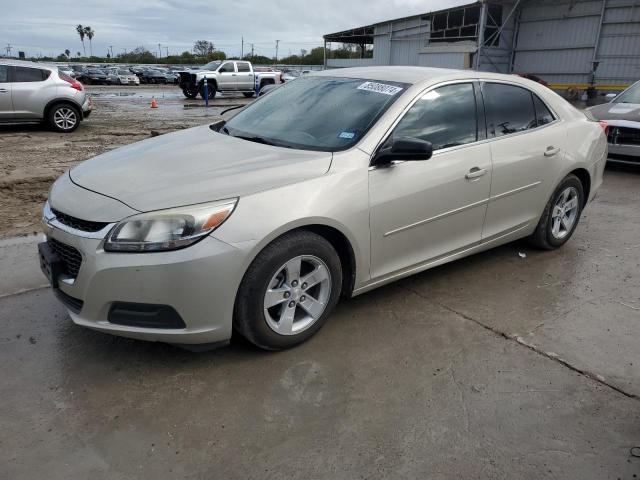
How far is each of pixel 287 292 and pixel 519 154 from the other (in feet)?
7.37

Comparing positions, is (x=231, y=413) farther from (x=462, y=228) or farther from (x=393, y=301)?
(x=462, y=228)

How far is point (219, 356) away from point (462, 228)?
193cm

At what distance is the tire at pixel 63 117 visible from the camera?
38.9 ft

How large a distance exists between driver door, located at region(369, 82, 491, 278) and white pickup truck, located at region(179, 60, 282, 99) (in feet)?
76.0

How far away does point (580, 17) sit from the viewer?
2206 centimetres

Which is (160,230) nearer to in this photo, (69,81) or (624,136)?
(624,136)

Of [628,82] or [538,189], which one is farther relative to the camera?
[628,82]

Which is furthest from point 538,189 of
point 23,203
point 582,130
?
point 23,203

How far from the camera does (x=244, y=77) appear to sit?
26.9 meters

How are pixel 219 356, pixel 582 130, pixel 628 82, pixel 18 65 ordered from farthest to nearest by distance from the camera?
pixel 628 82
pixel 18 65
pixel 582 130
pixel 219 356

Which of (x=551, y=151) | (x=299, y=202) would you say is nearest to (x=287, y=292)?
(x=299, y=202)

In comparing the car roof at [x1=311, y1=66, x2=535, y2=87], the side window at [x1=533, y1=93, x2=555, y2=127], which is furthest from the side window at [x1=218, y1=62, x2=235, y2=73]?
the side window at [x1=533, y1=93, x2=555, y2=127]

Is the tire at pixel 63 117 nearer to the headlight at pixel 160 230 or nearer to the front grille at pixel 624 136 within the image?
the headlight at pixel 160 230

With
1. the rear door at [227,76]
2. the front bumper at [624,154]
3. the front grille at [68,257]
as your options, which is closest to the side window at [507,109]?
the front grille at [68,257]
